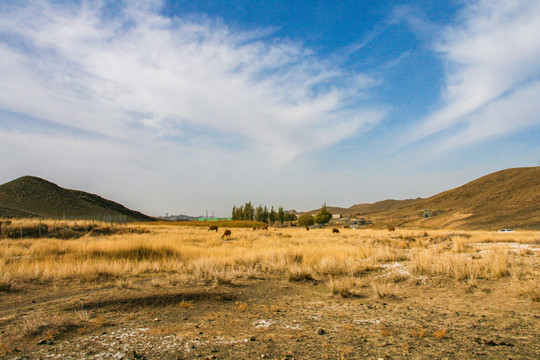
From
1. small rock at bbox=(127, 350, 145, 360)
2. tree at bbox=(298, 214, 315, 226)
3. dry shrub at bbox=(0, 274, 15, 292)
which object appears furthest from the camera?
tree at bbox=(298, 214, 315, 226)

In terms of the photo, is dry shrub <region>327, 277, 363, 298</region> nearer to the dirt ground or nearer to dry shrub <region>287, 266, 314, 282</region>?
the dirt ground

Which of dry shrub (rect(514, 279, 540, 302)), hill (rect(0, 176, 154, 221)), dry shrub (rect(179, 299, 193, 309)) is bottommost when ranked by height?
dry shrub (rect(179, 299, 193, 309))

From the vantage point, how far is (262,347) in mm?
4395

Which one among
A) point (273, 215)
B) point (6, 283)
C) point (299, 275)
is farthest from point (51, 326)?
point (273, 215)

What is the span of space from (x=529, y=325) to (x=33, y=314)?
928 cm

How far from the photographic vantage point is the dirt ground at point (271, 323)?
421 cm

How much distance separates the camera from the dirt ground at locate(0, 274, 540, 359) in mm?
4215

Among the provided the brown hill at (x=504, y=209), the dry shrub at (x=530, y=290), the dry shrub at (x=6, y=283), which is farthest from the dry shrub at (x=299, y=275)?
the brown hill at (x=504, y=209)

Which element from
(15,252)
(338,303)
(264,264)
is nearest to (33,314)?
(338,303)

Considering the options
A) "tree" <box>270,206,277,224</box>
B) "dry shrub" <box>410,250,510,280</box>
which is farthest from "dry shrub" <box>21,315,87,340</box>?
"tree" <box>270,206,277,224</box>

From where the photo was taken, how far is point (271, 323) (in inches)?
221

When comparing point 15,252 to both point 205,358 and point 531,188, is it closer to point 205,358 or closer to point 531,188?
point 205,358

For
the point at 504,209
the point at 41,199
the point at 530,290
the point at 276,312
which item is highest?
the point at 41,199

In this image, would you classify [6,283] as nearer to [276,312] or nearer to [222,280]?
[222,280]
